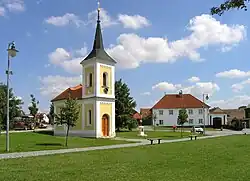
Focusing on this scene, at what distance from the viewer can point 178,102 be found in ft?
298

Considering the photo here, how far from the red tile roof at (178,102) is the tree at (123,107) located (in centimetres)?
3378

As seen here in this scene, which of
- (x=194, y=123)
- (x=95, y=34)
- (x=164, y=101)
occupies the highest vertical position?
(x=95, y=34)

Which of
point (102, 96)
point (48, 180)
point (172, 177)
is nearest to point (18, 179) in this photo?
point (48, 180)

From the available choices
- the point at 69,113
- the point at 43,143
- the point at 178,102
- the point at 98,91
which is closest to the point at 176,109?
the point at 178,102

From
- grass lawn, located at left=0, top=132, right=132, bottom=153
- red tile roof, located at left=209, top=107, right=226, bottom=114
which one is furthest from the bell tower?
red tile roof, located at left=209, top=107, right=226, bottom=114

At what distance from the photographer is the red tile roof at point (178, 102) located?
89.0 meters

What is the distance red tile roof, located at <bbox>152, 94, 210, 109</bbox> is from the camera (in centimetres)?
8900

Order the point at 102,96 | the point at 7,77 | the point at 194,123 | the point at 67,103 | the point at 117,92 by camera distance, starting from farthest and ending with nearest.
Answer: the point at 194,123 < the point at 117,92 < the point at 102,96 < the point at 67,103 < the point at 7,77

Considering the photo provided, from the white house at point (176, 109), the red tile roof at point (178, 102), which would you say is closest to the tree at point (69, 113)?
the white house at point (176, 109)

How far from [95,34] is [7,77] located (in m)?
22.6

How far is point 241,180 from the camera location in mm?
11227

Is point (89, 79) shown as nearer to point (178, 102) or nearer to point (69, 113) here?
point (69, 113)

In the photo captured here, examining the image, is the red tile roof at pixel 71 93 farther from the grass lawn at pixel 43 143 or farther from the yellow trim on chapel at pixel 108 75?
the grass lawn at pixel 43 143

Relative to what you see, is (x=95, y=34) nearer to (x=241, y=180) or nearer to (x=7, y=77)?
(x=7, y=77)
